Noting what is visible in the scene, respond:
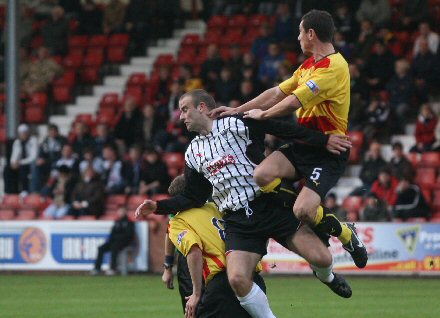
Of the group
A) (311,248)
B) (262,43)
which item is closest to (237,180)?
(311,248)

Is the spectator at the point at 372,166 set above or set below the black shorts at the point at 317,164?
below

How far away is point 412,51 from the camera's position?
21141 mm

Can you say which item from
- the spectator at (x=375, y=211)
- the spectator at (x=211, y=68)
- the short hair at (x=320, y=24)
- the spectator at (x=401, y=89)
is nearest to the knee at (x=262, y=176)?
the short hair at (x=320, y=24)

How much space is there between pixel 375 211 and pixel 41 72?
9158 millimetres

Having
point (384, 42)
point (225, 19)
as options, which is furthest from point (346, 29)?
point (225, 19)

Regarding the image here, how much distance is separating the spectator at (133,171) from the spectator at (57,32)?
5247mm

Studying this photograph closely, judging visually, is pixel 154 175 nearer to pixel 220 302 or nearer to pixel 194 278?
pixel 220 302

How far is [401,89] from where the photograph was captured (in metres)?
19.8

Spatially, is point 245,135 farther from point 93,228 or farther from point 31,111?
point 31,111

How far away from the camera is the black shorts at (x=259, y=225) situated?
862 cm

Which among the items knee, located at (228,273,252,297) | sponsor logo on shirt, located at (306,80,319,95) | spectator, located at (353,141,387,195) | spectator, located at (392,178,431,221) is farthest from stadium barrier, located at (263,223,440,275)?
knee, located at (228,273,252,297)

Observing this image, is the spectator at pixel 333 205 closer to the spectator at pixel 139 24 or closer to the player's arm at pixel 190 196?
the spectator at pixel 139 24

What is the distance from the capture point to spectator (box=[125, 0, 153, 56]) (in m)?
25.2

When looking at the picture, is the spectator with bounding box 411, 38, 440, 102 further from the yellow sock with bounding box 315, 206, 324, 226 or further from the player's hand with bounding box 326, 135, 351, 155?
the player's hand with bounding box 326, 135, 351, 155
